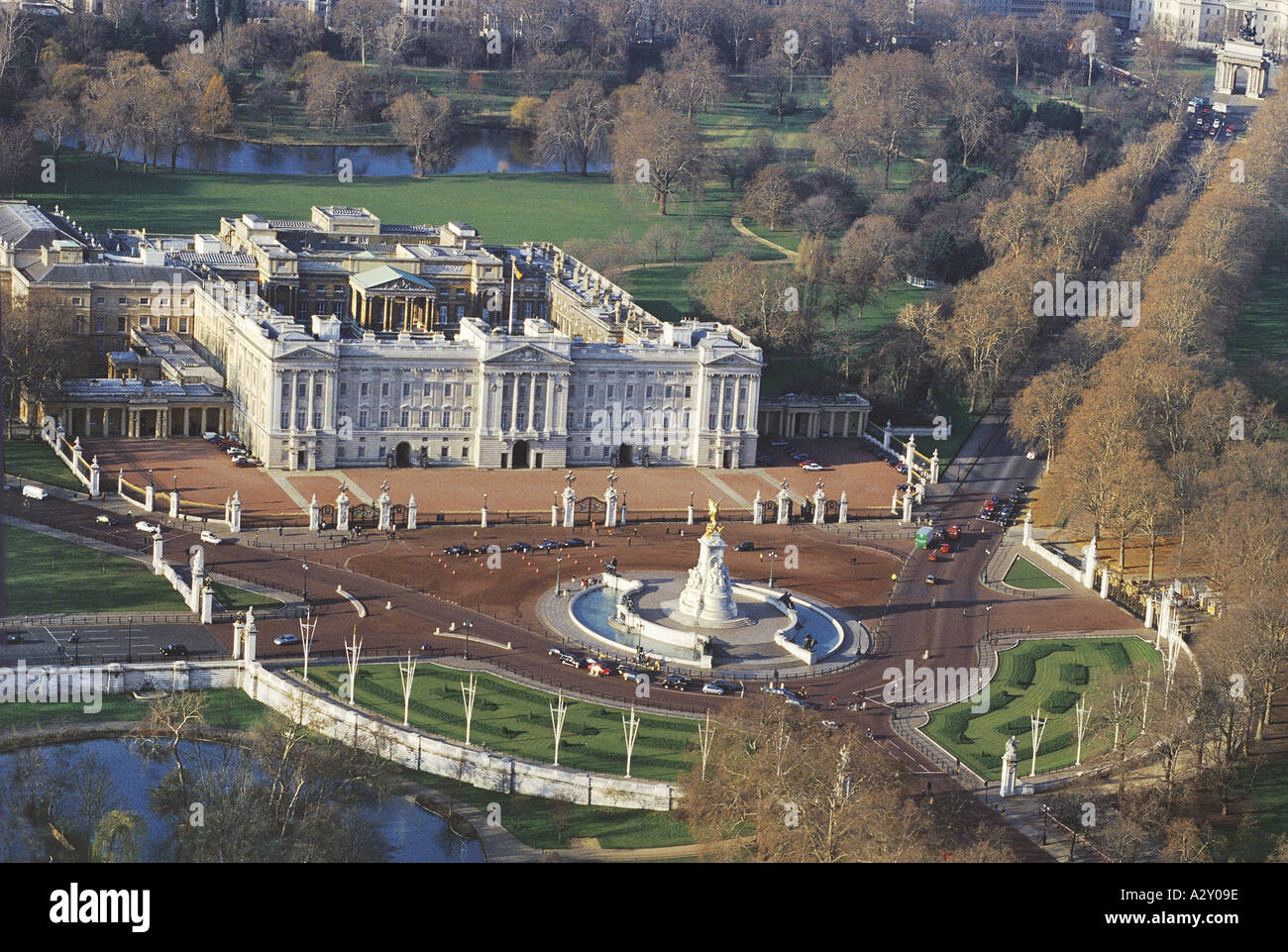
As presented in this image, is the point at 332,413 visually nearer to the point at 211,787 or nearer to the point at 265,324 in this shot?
the point at 265,324

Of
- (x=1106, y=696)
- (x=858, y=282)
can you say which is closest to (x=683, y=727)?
(x=1106, y=696)

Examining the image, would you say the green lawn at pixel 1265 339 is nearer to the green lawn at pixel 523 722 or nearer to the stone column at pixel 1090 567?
the stone column at pixel 1090 567

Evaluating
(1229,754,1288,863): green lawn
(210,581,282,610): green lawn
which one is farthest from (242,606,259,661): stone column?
(1229,754,1288,863): green lawn

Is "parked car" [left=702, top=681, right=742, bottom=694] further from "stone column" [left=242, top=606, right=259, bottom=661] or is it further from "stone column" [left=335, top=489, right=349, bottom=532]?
"stone column" [left=335, top=489, right=349, bottom=532]

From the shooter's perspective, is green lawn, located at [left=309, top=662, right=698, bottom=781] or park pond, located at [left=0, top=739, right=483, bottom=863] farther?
green lawn, located at [left=309, top=662, right=698, bottom=781]

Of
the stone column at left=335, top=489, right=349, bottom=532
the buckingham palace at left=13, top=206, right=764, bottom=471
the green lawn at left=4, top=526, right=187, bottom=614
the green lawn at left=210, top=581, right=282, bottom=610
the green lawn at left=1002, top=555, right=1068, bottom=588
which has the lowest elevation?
the green lawn at left=1002, top=555, right=1068, bottom=588

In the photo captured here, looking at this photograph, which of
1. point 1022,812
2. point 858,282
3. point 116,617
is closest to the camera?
point 1022,812
